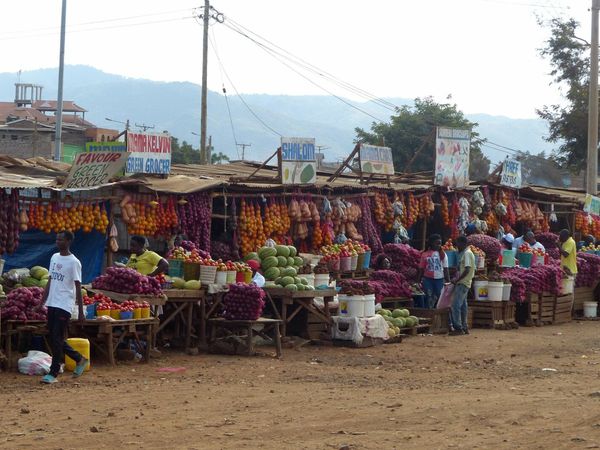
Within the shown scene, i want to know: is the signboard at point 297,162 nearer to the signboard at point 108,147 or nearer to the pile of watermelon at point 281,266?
the pile of watermelon at point 281,266

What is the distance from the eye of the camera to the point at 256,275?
1488 cm

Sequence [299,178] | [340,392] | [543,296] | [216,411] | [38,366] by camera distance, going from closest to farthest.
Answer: [216,411] → [340,392] → [38,366] → [299,178] → [543,296]

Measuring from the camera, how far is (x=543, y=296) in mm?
19422

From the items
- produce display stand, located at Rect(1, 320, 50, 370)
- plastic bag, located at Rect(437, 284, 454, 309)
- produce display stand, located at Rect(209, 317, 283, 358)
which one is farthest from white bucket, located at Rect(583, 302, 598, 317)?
produce display stand, located at Rect(1, 320, 50, 370)

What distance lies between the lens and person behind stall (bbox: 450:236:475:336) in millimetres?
16656

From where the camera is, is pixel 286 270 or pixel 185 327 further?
pixel 286 270

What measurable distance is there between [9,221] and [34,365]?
3.35m

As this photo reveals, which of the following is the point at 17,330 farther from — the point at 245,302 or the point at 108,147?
the point at 108,147

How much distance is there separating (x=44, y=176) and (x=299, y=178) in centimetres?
439

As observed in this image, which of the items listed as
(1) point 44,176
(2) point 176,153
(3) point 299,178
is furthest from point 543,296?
(2) point 176,153

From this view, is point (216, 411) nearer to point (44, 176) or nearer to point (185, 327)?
point (185, 327)

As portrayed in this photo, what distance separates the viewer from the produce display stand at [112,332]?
1201cm

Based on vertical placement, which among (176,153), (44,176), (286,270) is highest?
(176,153)

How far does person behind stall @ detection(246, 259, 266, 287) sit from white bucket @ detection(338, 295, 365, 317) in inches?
47.7
